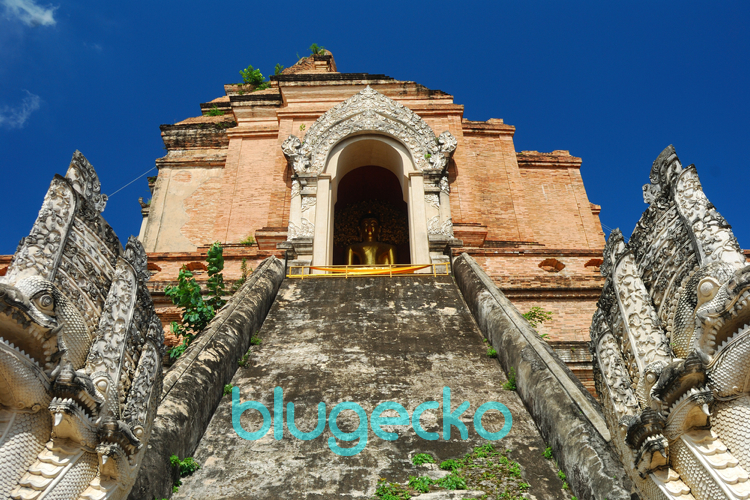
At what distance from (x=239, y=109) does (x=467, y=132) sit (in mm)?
5897

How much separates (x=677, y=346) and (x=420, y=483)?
2.01 meters

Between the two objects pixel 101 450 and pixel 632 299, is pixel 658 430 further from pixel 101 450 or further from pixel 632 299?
pixel 101 450

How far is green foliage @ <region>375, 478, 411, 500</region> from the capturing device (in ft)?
13.6

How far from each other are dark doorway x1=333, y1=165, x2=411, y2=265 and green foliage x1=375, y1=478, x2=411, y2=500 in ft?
35.9

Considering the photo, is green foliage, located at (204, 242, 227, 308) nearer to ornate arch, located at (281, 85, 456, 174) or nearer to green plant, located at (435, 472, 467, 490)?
ornate arch, located at (281, 85, 456, 174)

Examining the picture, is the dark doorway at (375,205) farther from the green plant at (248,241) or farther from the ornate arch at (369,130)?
the green plant at (248,241)

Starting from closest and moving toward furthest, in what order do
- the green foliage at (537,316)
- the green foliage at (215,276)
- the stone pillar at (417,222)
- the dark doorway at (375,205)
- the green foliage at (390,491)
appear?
the green foliage at (390,491) < the green foliage at (215,276) < the green foliage at (537,316) < the stone pillar at (417,222) < the dark doorway at (375,205)

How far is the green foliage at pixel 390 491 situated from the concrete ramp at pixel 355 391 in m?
0.08

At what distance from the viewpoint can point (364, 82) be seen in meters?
14.8

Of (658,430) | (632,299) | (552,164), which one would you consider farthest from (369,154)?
(658,430)

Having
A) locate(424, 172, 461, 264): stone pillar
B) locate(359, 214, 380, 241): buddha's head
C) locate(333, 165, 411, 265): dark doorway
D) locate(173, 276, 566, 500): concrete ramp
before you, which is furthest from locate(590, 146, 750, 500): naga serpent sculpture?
locate(333, 165, 411, 265): dark doorway

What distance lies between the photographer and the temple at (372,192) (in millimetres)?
10539

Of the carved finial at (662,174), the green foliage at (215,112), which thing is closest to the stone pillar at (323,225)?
the green foliage at (215,112)

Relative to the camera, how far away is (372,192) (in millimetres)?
15945
